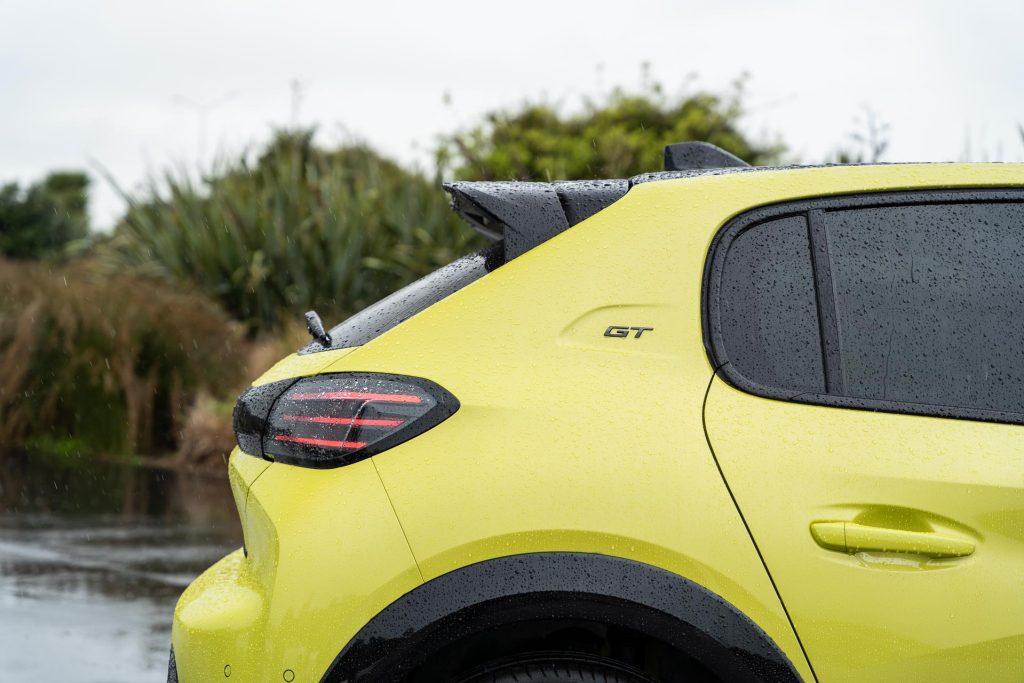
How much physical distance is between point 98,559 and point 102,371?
4.03 m

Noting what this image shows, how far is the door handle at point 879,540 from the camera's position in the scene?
90.2 inches

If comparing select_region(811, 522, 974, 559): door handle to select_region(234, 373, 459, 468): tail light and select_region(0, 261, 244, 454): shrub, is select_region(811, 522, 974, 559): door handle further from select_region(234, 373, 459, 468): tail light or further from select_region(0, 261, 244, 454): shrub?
select_region(0, 261, 244, 454): shrub

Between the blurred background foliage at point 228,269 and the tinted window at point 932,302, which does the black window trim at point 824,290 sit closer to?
the tinted window at point 932,302

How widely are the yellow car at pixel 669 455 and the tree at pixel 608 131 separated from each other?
14.9 m

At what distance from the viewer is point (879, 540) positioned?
2.29m

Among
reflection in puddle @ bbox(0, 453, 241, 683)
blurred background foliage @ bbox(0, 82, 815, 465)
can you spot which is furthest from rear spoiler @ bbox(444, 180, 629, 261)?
blurred background foliage @ bbox(0, 82, 815, 465)

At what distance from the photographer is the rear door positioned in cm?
228

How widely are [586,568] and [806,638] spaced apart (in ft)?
1.39

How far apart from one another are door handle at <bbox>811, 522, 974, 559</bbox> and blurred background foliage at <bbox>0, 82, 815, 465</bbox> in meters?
6.12

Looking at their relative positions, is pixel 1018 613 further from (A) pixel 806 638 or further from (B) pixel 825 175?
(B) pixel 825 175

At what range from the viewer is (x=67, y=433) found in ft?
34.2

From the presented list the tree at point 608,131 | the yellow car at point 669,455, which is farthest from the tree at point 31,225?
the yellow car at point 669,455

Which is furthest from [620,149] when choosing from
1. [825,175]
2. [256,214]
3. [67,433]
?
[825,175]

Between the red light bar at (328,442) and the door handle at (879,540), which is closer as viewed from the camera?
the door handle at (879,540)
